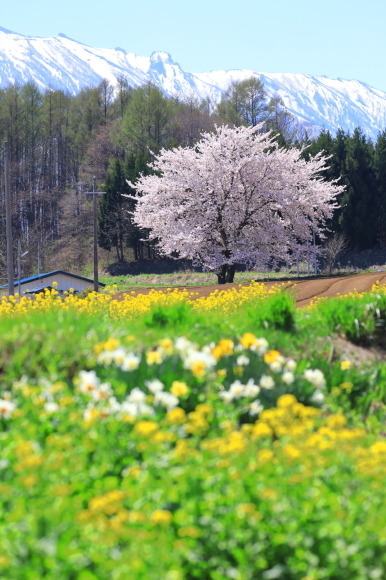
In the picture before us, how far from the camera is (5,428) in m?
4.07

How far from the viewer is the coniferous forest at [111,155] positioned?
44.8m

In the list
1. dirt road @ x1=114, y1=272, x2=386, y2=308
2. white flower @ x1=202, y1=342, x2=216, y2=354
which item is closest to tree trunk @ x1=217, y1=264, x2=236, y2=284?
dirt road @ x1=114, y1=272, x2=386, y2=308

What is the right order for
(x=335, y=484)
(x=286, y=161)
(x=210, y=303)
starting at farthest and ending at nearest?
(x=286, y=161), (x=210, y=303), (x=335, y=484)

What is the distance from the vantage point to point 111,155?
5916 cm

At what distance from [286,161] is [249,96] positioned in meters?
32.3

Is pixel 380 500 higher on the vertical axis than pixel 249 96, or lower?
lower

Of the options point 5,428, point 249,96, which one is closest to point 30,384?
point 5,428

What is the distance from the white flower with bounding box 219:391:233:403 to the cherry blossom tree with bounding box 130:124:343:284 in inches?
949

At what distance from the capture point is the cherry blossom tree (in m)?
28.6

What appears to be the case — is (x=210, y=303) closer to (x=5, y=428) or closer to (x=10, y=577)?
(x=5, y=428)

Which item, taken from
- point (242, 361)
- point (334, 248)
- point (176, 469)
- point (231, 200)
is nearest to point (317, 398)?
point (242, 361)

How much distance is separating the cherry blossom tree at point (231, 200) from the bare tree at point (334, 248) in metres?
9.34

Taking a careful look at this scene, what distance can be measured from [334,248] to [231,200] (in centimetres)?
1313

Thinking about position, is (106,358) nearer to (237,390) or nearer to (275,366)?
(237,390)
